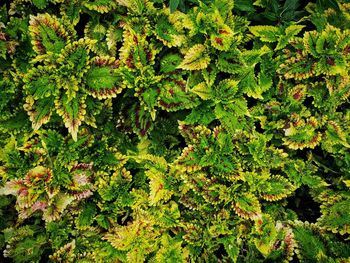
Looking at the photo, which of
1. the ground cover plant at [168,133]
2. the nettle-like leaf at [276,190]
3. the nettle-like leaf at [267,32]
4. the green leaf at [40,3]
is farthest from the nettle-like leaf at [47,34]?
the nettle-like leaf at [276,190]

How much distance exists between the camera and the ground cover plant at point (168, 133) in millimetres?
2436

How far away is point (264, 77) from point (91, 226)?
1.57m

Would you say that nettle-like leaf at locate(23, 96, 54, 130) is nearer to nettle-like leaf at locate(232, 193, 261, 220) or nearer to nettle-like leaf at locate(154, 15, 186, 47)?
nettle-like leaf at locate(154, 15, 186, 47)

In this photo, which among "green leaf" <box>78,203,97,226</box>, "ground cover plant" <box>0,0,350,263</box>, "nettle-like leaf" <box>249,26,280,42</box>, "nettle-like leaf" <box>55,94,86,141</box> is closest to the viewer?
"nettle-like leaf" <box>55,94,86,141</box>

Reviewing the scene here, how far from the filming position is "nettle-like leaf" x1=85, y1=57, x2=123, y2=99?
2391 mm

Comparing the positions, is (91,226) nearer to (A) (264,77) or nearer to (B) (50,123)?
(B) (50,123)

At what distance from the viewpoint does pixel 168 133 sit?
278cm

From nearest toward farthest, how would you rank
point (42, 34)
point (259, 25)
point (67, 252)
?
1. point (42, 34)
2. point (67, 252)
3. point (259, 25)

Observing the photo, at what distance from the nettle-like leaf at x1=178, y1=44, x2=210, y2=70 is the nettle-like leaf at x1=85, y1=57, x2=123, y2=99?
40 centimetres

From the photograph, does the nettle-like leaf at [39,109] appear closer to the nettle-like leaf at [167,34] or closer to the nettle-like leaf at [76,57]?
the nettle-like leaf at [76,57]

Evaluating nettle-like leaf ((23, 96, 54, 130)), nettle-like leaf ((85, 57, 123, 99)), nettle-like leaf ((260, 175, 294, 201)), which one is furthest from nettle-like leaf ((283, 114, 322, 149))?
nettle-like leaf ((23, 96, 54, 130))

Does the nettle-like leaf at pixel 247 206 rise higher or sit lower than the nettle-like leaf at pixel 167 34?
lower

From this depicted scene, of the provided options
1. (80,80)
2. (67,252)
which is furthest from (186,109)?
(67,252)

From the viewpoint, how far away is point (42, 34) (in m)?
2.34
